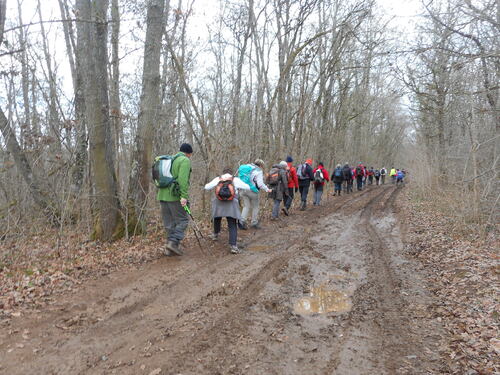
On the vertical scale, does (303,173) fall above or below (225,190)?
above

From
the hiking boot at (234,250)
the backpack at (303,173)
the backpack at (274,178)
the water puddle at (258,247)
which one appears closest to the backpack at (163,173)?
the hiking boot at (234,250)

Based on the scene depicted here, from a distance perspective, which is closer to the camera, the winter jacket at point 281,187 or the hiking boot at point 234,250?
the hiking boot at point 234,250

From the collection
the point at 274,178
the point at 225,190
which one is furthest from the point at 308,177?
the point at 225,190

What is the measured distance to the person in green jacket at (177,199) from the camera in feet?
19.8

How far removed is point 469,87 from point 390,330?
9.21m

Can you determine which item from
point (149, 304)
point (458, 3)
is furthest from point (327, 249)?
point (458, 3)

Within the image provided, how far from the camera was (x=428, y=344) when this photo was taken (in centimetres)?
354

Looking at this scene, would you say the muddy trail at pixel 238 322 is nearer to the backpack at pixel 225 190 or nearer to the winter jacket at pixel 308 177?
the backpack at pixel 225 190

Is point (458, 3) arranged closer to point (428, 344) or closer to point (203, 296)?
point (428, 344)

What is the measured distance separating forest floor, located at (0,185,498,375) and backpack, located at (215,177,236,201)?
45.8 inches

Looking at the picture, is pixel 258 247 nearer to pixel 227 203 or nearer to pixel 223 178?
pixel 227 203

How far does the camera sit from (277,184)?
35.6 feet

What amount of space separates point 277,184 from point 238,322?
23.9 ft

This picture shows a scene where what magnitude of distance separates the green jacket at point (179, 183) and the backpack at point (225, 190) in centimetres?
85
